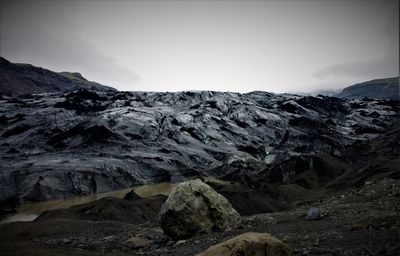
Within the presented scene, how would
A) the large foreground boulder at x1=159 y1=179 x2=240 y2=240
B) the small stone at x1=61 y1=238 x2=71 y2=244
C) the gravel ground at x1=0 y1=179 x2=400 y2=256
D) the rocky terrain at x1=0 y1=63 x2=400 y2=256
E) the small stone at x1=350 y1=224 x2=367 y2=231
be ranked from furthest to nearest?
1. the small stone at x1=61 y1=238 x2=71 y2=244
2. the large foreground boulder at x1=159 y1=179 x2=240 y2=240
3. the rocky terrain at x1=0 y1=63 x2=400 y2=256
4. the small stone at x1=350 y1=224 x2=367 y2=231
5. the gravel ground at x1=0 y1=179 x2=400 y2=256

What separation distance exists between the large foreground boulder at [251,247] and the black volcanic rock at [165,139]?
28.6 m

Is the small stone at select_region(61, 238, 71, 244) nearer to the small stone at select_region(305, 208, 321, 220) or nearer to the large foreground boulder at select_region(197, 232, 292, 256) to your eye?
the large foreground boulder at select_region(197, 232, 292, 256)

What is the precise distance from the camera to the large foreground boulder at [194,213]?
13.1m

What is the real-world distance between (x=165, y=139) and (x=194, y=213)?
44.2 metres

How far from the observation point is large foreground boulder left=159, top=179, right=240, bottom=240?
516 inches

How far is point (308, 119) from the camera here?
76562mm

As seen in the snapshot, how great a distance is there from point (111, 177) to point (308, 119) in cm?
5028

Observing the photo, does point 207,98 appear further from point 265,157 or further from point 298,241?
point 298,241

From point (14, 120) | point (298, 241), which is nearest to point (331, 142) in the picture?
point (14, 120)

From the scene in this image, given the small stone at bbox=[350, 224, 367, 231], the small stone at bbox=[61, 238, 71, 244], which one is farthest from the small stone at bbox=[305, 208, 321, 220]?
the small stone at bbox=[61, 238, 71, 244]

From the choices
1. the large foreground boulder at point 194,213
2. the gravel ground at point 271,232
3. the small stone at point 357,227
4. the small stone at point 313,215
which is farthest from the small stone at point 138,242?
the small stone at point 357,227

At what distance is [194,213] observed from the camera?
1327 centimetres

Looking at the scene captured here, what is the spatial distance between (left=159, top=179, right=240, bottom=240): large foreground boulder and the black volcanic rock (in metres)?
23.0

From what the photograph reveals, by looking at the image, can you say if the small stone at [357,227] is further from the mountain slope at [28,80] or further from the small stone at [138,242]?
the mountain slope at [28,80]
